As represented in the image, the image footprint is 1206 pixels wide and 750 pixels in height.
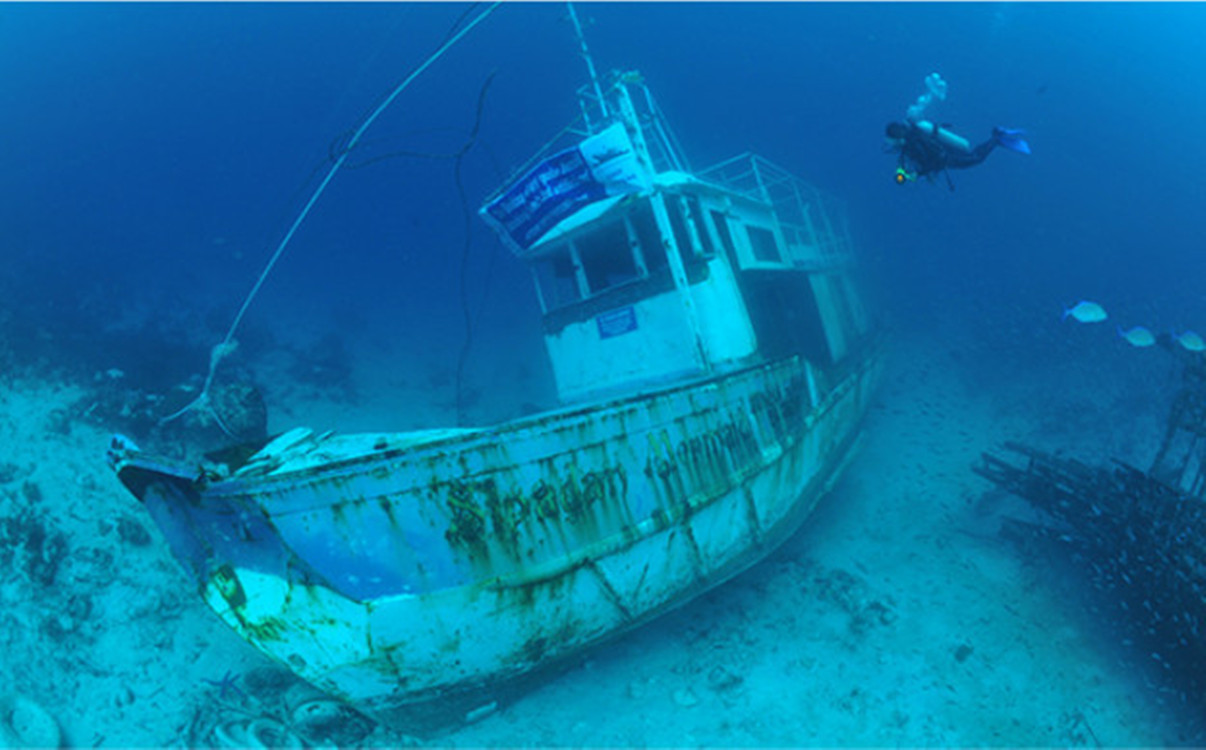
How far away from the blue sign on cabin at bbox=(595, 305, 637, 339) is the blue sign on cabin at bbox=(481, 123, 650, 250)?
160 cm

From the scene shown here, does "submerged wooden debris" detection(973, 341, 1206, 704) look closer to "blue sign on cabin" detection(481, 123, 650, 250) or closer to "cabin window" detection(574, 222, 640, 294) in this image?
"cabin window" detection(574, 222, 640, 294)

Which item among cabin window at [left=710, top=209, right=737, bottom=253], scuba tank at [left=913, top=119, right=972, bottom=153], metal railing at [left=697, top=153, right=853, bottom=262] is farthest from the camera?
metal railing at [left=697, top=153, right=853, bottom=262]

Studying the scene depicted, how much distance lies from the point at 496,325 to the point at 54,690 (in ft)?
91.1

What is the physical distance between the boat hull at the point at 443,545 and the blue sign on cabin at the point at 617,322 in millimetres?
2444

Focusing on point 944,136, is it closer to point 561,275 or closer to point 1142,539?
point 1142,539

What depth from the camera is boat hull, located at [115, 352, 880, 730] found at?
412 cm

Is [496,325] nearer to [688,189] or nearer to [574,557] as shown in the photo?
[688,189]

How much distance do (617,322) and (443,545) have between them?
4700mm

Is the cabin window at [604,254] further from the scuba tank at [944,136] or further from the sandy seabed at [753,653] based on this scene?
the sandy seabed at [753,653]

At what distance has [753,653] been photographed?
6.32m

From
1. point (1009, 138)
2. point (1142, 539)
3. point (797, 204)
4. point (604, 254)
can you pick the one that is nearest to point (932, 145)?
point (1009, 138)

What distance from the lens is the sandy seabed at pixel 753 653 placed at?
543 cm

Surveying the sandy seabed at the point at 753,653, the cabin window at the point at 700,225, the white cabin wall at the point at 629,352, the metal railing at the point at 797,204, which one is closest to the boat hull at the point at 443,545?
the sandy seabed at the point at 753,653

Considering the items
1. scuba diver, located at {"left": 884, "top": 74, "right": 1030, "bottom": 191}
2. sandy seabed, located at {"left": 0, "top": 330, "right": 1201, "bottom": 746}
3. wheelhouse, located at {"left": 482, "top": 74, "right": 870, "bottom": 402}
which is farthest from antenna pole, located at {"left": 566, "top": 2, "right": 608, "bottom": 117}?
sandy seabed, located at {"left": 0, "top": 330, "right": 1201, "bottom": 746}
